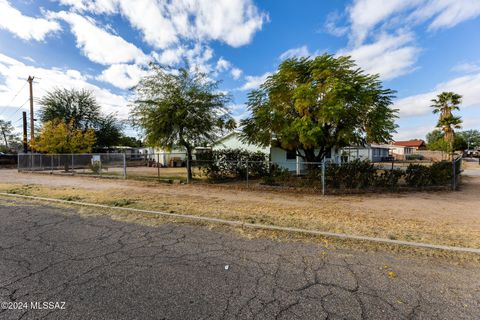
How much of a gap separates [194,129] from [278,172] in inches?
191

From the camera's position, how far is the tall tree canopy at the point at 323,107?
9789mm

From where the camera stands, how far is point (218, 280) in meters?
3.10

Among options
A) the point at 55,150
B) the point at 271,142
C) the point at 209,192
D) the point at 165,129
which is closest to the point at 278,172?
the point at 271,142

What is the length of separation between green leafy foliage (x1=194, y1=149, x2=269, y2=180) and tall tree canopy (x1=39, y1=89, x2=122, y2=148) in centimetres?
2448

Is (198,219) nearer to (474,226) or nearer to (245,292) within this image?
(245,292)

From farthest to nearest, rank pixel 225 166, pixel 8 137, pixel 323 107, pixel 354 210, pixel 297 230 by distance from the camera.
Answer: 1. pixel 8 137
2. pixel 225 166
3. pixel 323 107
4. pixel 354 210
5. pixel 297 230

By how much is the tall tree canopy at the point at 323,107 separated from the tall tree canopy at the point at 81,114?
27865mm

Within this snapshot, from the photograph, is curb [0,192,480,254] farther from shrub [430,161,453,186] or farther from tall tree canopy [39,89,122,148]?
tall tree canopy [39,89,122,148]

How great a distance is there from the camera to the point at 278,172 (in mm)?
11227

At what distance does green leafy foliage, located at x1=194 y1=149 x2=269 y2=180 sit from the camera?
1301 cm

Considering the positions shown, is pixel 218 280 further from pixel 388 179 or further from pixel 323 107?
pixel 388 179

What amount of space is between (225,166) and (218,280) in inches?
400

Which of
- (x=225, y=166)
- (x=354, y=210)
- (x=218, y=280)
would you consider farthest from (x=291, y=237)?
(x=225, y=166)

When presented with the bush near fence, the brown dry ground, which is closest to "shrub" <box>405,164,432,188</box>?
the bush near fence
